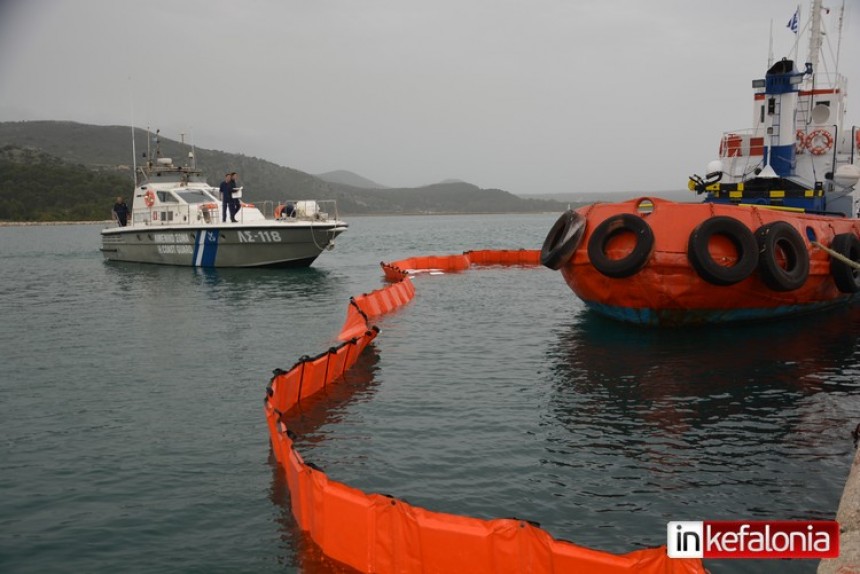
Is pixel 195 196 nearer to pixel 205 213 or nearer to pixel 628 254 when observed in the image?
pixel 205 213

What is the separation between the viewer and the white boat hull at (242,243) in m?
33.7

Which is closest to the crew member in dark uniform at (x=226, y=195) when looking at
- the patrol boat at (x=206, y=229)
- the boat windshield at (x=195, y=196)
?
the patrol boat at (x=206, y=229)

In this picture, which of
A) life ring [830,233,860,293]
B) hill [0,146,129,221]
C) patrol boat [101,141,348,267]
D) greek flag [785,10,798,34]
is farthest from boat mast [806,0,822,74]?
hill [0,146,129,221]

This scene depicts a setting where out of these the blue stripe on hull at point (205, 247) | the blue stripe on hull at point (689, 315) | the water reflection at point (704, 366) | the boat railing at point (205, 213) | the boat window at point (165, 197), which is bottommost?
the water reflection at point (704, 366)

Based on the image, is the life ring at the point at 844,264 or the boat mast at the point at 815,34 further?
the boat mast at the point at 815,34

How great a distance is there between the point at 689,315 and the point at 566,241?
3684 millimetres

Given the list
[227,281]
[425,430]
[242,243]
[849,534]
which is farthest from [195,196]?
[849,534]

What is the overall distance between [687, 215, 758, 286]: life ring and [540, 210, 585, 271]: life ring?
2.99m

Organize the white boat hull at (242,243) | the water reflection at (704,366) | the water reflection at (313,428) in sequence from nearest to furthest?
1. the water reflection at (313,428)
2. the water reflection at (704,366)
3. the white boat hull at (242,243)

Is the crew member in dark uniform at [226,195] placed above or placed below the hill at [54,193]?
below

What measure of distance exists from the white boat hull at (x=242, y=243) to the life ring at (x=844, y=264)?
68.5ft

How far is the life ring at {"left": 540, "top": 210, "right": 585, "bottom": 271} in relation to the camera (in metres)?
18.8

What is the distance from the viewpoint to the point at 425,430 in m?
11.2

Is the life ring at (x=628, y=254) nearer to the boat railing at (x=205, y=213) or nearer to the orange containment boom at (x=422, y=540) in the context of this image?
the orange containment boom at (x=422, y=540)
